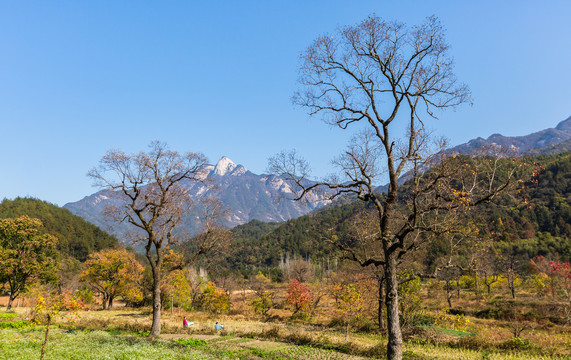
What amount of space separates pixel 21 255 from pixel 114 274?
12.8 metres

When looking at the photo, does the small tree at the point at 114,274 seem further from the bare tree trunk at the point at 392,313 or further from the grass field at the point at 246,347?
the bare tree trunk at the point at 392,313

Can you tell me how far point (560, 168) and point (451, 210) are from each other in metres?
139

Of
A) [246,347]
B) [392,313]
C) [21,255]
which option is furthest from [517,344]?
[21,255]

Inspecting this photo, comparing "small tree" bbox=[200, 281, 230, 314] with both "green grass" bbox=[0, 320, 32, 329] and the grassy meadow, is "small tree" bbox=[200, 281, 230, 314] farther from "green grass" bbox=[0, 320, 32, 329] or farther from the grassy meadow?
"green grass" bbox=[0, 320, 32, 329]

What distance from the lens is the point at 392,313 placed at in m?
10.5

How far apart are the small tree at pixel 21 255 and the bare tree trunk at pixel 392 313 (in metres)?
40.2

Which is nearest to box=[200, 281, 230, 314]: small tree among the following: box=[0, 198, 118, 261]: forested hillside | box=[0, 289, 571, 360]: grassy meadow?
box=[0, 289, 571, 360]: grassy meadow

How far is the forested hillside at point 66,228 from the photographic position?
102312 mm

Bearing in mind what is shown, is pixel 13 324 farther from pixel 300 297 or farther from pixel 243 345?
pixel 300 297

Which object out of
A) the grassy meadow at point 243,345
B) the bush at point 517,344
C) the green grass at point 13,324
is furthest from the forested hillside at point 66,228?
the bush at point 517,344

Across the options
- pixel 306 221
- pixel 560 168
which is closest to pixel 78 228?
pixel 306 221

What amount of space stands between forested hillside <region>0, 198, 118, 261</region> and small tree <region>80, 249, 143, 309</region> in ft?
220

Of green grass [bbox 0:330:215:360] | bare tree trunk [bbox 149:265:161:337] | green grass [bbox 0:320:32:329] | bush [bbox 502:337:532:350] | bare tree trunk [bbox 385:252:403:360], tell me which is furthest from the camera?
green grass [bbox 0:320:32:329]

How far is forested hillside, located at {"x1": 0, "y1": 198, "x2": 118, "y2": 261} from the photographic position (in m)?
102
